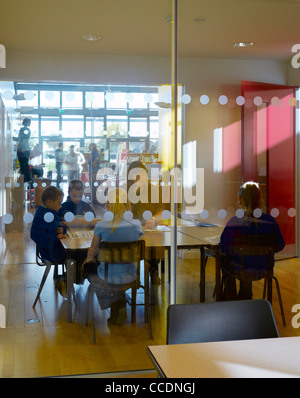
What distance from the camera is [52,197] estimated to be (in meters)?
3.62

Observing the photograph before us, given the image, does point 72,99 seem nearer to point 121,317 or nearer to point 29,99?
point 29,99

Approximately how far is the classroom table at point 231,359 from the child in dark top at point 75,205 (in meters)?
1.92

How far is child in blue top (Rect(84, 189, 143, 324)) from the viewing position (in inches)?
146

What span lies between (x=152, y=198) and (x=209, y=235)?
1.78 feet

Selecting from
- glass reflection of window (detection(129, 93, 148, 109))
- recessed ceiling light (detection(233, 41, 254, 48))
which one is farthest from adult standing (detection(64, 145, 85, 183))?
recessed ceiling light (detection(233, 41, 254, 48))

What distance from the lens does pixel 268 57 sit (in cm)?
400

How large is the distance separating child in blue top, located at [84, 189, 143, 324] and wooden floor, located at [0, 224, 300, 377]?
9 cm

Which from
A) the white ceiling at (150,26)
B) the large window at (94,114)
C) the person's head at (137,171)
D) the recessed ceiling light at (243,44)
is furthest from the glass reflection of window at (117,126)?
the recessed ceiling light at (243,44)

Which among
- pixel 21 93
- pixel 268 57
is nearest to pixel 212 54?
pixel 268 57
